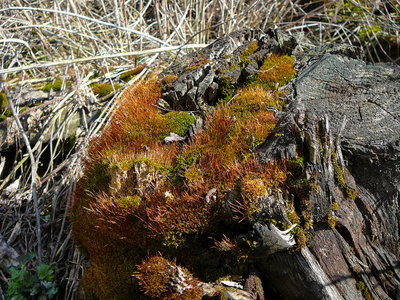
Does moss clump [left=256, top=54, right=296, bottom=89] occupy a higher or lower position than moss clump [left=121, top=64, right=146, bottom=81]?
higher

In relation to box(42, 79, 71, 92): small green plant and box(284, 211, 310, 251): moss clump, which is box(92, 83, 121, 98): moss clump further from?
box(284, 211, 310, 251): moss clump

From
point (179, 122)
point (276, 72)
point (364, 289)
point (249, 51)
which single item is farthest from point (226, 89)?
point (364, 289)

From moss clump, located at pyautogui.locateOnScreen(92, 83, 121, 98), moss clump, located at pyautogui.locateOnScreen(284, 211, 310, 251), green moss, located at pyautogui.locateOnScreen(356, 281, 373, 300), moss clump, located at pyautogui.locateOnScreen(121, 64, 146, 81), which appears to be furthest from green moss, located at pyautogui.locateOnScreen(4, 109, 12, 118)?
green moss, located at pyautogui.locateOnScreen(356, 281, 373, 300)

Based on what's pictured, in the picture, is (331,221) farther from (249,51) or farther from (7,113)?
(7,113)

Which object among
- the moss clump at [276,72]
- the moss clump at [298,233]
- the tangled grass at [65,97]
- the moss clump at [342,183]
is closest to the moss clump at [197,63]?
the tangled grass at [65,97]

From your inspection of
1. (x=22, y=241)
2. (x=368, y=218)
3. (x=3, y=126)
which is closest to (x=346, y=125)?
(x=368, y=218)

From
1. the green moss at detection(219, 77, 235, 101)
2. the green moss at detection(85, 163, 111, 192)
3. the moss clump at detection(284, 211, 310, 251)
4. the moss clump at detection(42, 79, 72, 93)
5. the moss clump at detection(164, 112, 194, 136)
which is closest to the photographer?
the moss clump at detection(284, 211, 310, 251)

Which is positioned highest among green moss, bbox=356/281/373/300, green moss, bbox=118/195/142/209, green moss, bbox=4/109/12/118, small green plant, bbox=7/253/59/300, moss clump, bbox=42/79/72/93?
green moss, bbox=118/195/142/209
